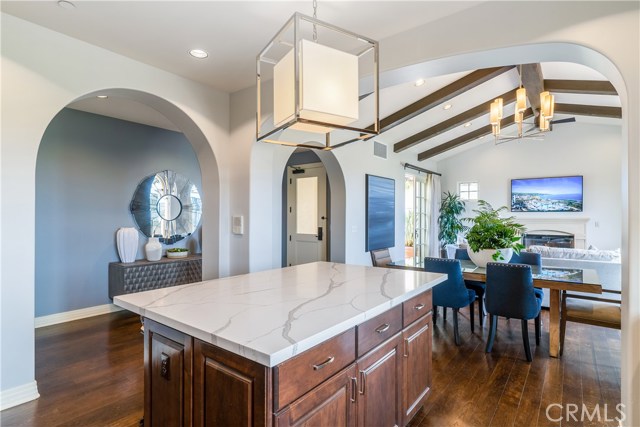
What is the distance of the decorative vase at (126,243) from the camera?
4.55 m

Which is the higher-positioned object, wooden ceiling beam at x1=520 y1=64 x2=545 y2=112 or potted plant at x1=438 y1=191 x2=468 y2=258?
wooden ceiling beam at x1=520 y1=64 x2=545 y2=112

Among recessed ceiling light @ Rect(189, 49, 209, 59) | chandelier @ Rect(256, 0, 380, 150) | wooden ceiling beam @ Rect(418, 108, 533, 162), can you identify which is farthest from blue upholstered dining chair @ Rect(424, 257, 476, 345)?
wooden ceiling beam @ Rect(418, 108, 533, 162)

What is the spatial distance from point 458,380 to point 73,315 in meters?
4.52

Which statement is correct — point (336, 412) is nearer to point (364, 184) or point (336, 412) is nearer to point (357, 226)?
point (357, 226)

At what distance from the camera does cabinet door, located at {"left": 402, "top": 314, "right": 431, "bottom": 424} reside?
6.48 ft

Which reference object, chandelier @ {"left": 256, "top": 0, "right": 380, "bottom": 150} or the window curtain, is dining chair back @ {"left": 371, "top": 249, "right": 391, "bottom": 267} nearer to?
chandelier @ {"left": 256, "top": 0, "right": 380, "bottom": 150}

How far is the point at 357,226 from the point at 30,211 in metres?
4.05

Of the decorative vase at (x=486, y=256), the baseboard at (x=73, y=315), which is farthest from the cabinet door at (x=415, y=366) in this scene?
the baseboard at (x=73, y=315)

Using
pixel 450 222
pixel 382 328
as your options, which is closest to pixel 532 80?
pixel 450 222

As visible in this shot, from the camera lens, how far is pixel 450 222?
28.8 ft

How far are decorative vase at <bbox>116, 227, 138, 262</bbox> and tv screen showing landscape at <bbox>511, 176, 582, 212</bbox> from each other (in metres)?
8.46

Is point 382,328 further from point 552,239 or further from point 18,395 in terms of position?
point 552,239

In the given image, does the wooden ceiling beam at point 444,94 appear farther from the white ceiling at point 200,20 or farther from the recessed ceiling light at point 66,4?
the recessed ceiling light at point 66,4

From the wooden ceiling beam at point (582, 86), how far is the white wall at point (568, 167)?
10.6ft
